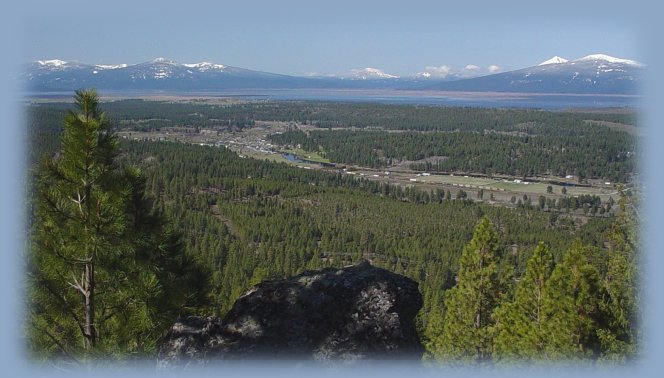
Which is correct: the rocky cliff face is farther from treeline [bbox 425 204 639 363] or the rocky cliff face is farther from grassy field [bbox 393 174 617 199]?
grassy field [bbox 393 174 617 199]

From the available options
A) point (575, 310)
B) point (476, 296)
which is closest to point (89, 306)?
point (575, 310)

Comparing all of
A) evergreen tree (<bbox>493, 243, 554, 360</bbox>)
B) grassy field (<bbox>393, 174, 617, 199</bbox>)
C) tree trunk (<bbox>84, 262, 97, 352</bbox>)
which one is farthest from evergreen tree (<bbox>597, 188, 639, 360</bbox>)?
grassy field (<bbox>393, 174, 617, 199</bbox>)

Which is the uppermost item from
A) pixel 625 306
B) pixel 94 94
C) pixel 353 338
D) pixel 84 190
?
pixel 94 94

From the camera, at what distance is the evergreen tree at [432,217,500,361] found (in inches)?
428

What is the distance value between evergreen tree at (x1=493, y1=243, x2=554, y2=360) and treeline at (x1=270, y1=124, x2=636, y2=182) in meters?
76.7

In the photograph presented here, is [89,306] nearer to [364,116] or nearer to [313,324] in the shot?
[313,324]

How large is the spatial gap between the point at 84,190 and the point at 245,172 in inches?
2693

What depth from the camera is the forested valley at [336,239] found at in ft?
17.0

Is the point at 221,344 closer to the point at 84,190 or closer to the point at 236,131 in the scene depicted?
the point at 84,190

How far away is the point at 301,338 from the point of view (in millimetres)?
4680

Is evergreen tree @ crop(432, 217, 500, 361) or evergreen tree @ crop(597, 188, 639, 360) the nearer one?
evergreen tree @ crop(597, 188, 639, 360)

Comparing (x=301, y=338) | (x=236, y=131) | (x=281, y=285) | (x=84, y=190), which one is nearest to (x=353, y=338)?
(x=301, y=338)

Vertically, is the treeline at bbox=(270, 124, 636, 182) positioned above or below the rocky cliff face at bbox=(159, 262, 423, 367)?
below

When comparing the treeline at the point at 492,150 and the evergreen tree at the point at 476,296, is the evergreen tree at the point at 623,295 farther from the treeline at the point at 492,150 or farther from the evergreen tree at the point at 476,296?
the treeline at the point at 492,150
